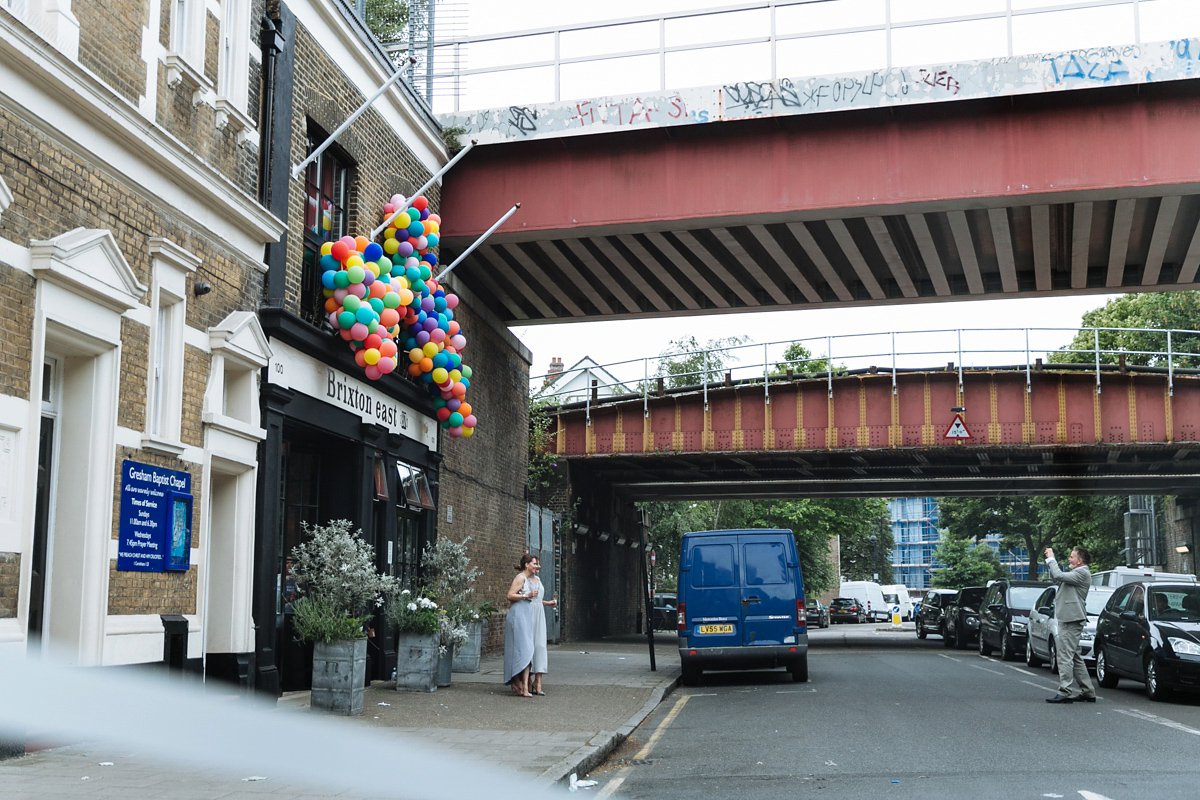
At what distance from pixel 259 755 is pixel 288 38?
811 centimetres

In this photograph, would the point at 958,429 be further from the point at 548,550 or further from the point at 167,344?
the point at 167,344

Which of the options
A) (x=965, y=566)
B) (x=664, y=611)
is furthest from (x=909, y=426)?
(x=965, y=566)

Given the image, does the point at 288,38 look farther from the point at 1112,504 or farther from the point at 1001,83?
the point at 1112,504

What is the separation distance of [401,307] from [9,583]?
8309 mm

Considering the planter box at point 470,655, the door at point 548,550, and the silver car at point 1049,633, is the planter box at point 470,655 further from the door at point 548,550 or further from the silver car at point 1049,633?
the silver car at point 1049,633

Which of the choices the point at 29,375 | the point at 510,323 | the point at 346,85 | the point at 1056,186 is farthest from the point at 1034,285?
the point at 29,375

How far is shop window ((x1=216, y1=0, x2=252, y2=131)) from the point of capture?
12.2m

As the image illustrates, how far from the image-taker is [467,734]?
10.7m

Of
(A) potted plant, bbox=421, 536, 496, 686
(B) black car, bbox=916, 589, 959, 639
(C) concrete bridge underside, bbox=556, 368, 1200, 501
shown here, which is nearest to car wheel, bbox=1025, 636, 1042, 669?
(C) concrete bridge underside, bbox=556, 368, 1200, 501

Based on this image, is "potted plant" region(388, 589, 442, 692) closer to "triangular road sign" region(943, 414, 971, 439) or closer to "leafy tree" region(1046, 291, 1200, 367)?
"triangular road sign" region(943, 414, 971, 439)

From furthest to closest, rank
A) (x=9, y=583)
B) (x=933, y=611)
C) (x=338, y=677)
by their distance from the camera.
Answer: (x=933, y=611)
(x=338, y=677)
(x=9, y=583)

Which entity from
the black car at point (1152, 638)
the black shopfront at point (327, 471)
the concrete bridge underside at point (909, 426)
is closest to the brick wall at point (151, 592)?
the black shopfront at point (327, 471)

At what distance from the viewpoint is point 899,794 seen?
8.09 metres

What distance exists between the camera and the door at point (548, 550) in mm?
26375
